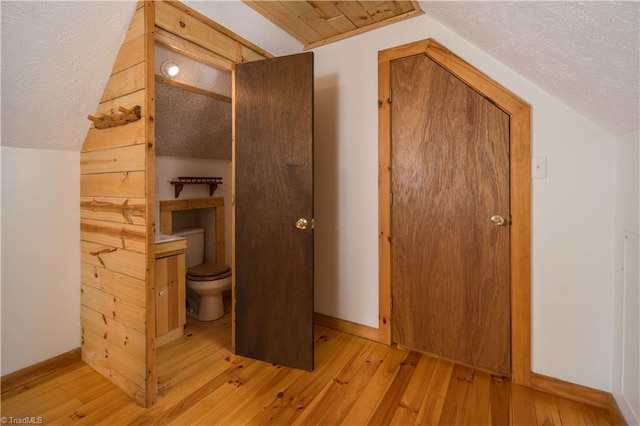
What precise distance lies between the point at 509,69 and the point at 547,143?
460mm

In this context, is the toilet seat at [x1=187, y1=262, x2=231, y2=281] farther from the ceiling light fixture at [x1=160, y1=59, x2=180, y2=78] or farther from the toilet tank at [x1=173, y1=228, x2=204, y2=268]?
the ceiling light fixture at [x1=160, y1=59, x2=180, y2=78]

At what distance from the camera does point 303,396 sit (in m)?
1.62

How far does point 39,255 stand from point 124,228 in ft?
2.16

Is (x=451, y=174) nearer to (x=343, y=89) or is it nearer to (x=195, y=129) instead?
(x=343, y=89)

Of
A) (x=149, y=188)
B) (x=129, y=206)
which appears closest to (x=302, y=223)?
(x=149, y=188)

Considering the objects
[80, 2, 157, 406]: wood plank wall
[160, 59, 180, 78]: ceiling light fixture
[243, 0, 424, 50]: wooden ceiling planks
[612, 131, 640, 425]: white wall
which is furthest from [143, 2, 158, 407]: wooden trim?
[612, 131, 640, 425]: white wall

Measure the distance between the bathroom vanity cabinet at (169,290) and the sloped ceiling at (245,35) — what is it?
852 millimetres

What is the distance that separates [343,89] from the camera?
2.28 metres

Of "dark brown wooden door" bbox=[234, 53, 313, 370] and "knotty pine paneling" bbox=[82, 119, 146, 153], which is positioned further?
"dark brown wooden door" bbox=[234, 53, 313, 370]

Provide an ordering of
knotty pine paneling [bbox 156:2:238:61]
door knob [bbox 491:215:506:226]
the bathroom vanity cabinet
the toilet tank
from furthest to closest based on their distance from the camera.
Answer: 1. the toilet tank
2. the bathroom vanity cabinet
3. door knob [bbox 491:215:506:226]
4. knotty pine paneling [bbox 156:2:238:61]

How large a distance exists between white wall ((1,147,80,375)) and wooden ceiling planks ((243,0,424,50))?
1574 millimetres

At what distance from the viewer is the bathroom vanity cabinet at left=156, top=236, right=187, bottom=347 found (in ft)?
6.85

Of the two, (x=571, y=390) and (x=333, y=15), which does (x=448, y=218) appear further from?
(x=333, y=15)

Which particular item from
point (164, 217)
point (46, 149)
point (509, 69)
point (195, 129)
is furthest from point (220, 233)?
point (509, 69)
